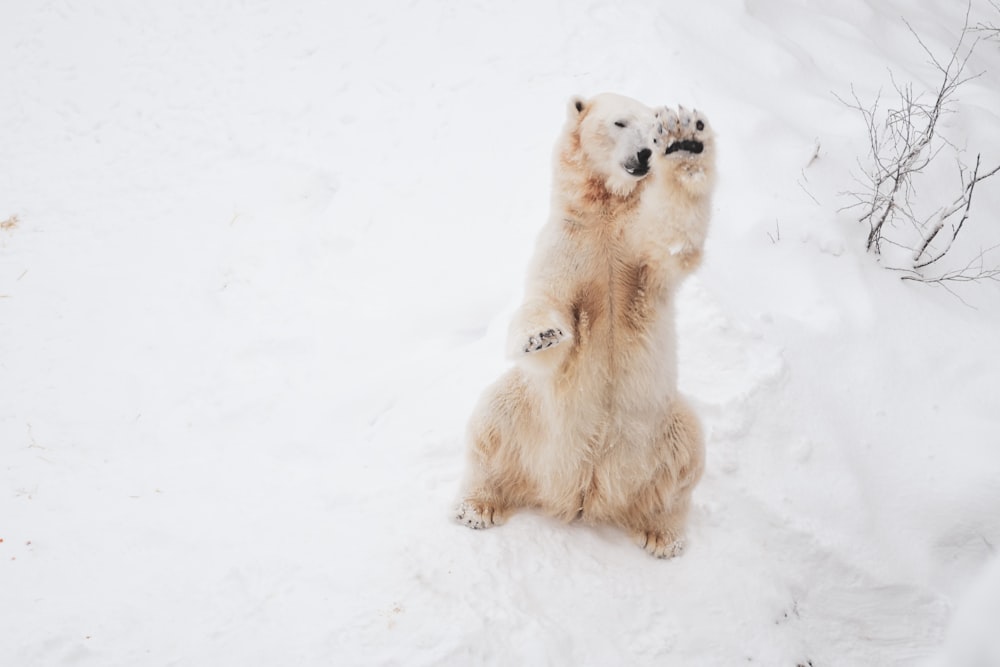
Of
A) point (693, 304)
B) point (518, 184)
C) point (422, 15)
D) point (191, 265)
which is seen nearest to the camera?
point (693, 304)

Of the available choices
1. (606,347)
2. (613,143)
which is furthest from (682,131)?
(606,347)

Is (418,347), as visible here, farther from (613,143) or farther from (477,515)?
(613,143)

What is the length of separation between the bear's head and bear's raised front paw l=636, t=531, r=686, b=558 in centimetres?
165

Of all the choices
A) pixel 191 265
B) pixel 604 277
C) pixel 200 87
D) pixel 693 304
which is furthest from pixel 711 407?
pixel 200 87

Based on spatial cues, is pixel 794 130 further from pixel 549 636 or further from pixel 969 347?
pixel 549 636

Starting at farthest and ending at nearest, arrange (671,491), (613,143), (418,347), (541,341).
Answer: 1. (418,347)
2. (671,491)
3. (613,143)
4. (541,341)

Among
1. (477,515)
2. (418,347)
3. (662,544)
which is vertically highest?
(662,544)

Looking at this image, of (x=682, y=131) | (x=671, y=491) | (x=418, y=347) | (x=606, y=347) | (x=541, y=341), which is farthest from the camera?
(x=418, y=347)

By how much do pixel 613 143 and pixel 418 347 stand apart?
8.46 feet

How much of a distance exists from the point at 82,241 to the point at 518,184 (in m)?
4.11

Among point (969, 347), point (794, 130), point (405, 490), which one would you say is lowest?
point (405, 490)

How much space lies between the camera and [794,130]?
5.77m

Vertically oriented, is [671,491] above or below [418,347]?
above

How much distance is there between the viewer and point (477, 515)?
349cm
